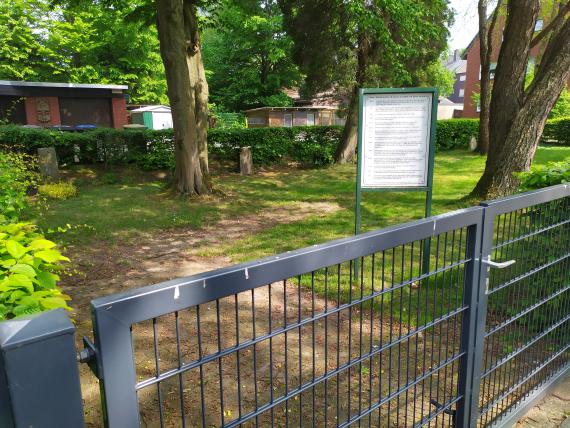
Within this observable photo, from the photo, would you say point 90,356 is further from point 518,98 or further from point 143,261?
point 518,98

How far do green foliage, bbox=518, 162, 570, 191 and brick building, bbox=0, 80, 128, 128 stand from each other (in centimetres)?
2552

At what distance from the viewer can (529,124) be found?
27.0 feet

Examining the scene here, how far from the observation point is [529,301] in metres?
2.87

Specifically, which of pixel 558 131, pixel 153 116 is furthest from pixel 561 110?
pixel 153 116

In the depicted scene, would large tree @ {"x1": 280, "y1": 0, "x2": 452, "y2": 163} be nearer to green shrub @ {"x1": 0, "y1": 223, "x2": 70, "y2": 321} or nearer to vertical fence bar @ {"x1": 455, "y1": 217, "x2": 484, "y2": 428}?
vertical fence bar @ {"x1": 455, "y1": 217, "x2": 484, "y2": 428}

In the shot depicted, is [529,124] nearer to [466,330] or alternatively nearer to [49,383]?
[466,330]

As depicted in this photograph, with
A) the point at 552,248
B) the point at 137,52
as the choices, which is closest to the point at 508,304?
the point at 552,248

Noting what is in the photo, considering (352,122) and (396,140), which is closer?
(396,140)

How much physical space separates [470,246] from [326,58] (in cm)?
1692

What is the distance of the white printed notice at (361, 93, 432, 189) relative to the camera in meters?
4.98

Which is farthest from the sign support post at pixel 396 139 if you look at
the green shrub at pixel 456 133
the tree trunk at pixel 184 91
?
the green shrub at pixel 456 133

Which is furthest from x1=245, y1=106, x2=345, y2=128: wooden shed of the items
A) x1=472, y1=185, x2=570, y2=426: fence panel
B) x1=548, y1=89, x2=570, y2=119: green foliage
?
x1=472, y1=185, x2=570, y2=426: fence panel

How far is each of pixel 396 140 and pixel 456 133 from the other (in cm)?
2055

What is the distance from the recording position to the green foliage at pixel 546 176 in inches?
152
